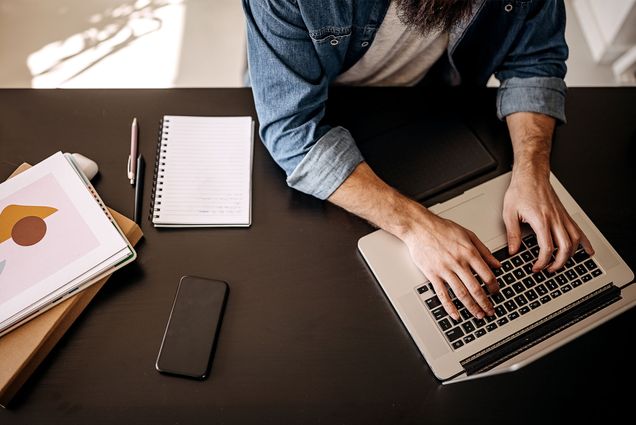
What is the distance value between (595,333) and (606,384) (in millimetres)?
84

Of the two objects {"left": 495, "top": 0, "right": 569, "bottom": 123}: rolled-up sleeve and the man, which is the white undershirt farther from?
{"left": 495, "top": 0, "right": 569, "bottom": 123}: rolled-up sleeve

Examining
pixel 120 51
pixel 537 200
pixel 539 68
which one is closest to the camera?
pixel 537 200

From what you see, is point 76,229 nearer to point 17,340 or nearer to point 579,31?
point 17,340

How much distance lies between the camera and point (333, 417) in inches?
32.3

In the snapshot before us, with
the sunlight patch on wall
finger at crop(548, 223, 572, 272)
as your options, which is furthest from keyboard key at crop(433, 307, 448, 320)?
the sunlight patch on wall

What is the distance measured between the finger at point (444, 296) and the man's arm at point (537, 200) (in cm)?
15

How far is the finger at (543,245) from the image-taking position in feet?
2.99

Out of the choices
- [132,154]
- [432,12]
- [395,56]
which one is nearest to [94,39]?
[132,154]

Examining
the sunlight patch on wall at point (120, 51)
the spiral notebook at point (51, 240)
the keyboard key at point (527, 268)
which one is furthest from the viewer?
the sunlight patch on wall at point (120, 51)

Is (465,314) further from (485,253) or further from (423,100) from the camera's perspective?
(423,100)

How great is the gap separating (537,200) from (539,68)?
30 cm

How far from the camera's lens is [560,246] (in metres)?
0.93

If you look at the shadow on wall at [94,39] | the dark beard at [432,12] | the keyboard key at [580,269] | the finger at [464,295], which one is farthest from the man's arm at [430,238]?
the shadow on wall at [94,39]

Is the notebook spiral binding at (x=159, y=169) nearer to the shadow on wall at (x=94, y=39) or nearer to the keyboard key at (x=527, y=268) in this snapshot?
the keyboard key at (x=527, y=268)
